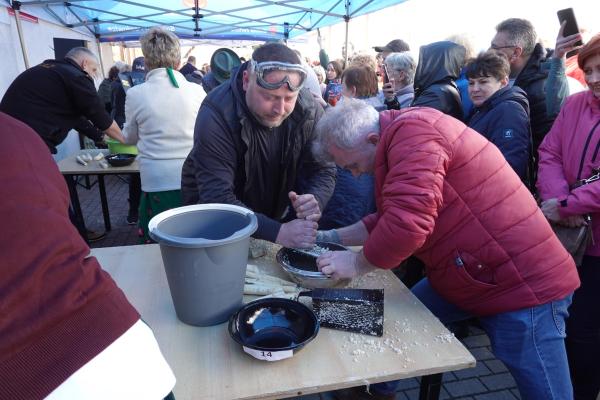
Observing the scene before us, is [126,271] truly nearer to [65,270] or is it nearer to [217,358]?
[217,358]

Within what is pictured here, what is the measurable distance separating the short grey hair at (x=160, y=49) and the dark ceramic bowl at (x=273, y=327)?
225 cm

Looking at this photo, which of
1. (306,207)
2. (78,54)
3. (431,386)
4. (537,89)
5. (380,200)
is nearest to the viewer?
(431,386)

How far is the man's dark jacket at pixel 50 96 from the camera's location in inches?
117

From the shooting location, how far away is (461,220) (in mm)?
1405

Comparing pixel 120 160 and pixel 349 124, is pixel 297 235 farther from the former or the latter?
pixel 120 160

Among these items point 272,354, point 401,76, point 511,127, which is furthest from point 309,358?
point 401,76

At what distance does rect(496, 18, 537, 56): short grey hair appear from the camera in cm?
273

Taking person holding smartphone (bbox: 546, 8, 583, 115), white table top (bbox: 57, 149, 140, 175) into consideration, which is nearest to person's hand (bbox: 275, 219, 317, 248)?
person holding smartphone (bbox: 546, 8, 583, 115)

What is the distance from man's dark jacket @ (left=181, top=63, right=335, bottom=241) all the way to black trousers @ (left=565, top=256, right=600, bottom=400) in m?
1.34

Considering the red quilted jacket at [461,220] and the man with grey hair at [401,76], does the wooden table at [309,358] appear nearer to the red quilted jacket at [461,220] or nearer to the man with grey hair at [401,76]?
the red quilted jacket at [461,220]

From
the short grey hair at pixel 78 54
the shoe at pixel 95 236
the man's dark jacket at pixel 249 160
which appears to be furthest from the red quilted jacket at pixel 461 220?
the shoe at pixel 95 236

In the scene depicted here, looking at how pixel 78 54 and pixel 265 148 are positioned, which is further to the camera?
pixel 78 54

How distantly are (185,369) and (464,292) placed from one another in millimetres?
1051

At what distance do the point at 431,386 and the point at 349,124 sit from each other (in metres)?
1.00
